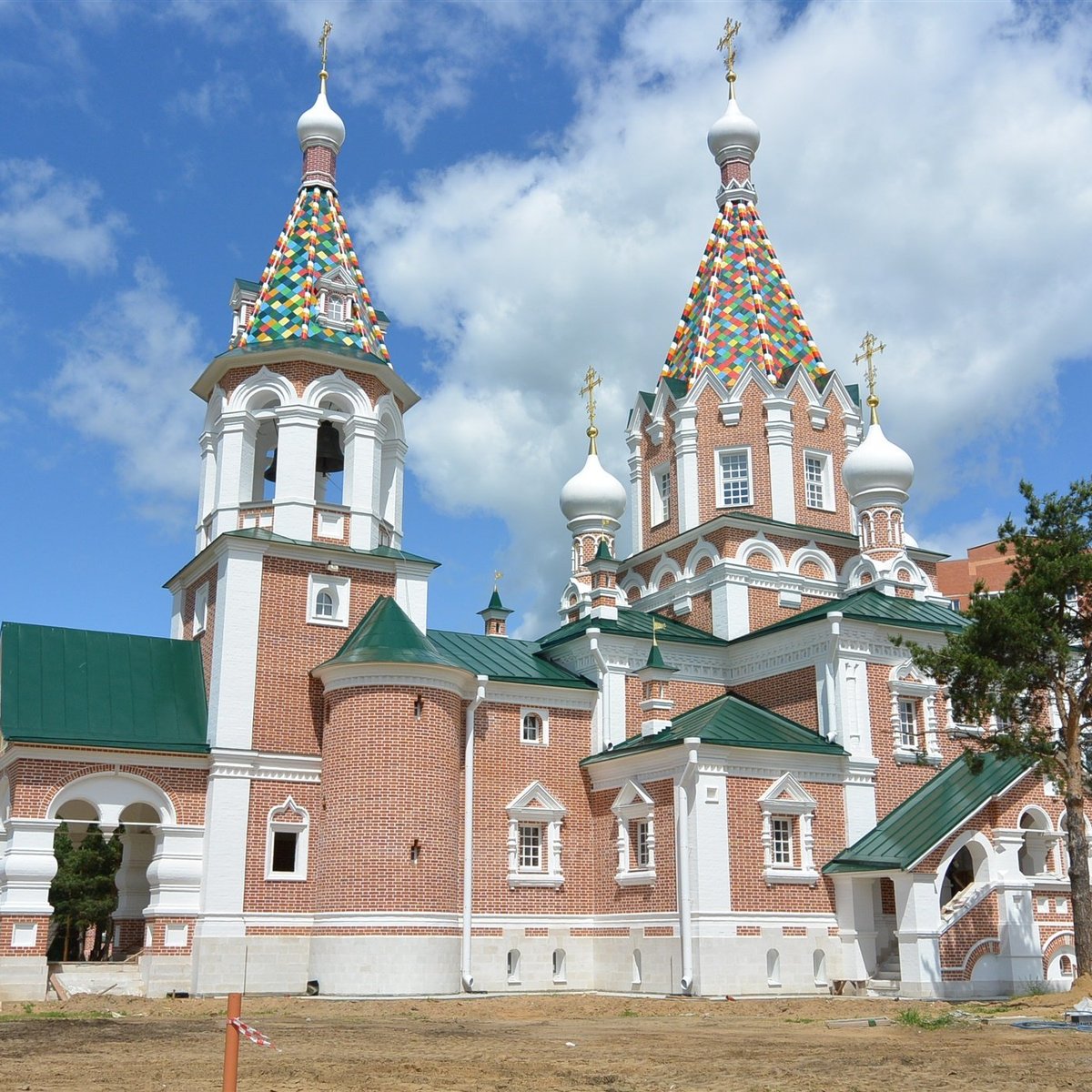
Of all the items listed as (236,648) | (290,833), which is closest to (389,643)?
(236,648)

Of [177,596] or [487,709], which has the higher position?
[177,596]

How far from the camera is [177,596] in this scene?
26.0m

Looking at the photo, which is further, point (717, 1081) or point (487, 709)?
point (487, 709)

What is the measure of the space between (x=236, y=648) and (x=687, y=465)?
11.7 m

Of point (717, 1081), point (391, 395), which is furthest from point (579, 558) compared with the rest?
point (717, 1081)

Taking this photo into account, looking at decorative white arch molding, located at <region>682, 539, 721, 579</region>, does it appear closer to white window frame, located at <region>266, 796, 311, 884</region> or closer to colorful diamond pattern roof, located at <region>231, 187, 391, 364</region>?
colorful diamond pattern roof, located at <region>231, 187, 391, 364</region>

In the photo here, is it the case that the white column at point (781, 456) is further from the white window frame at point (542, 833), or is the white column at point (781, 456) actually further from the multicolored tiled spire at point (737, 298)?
the white window frame at point (542, 833)

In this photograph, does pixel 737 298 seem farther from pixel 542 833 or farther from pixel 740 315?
pixel 542 833

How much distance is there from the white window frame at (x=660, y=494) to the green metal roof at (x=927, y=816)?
8.90 metres

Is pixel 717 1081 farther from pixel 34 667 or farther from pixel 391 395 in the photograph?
pixel 391 395

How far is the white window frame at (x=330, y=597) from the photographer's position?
23859 mm

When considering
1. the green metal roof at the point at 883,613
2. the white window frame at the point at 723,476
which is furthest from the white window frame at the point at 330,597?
the white window frame at the point at 723,476

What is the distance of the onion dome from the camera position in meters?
30.6

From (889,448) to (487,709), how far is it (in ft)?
35.3
